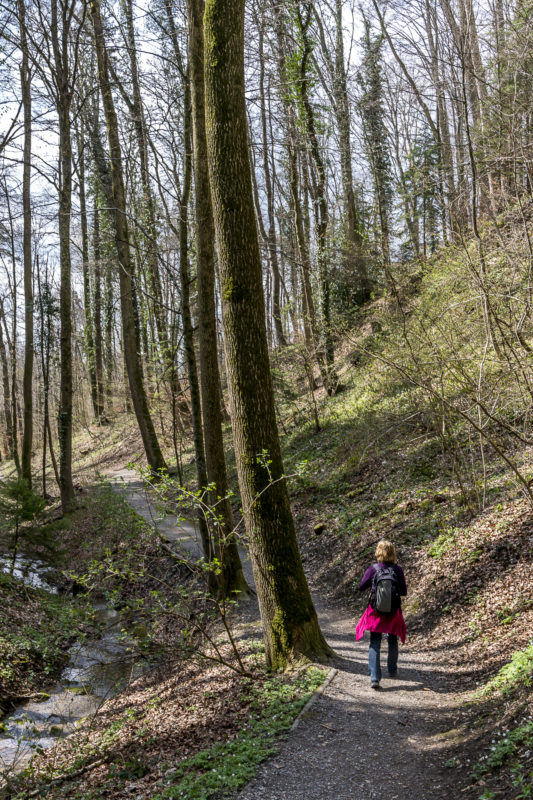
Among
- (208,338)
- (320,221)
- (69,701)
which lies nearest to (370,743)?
(69,701)

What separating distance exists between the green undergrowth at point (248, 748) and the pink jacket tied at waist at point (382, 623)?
0.67m

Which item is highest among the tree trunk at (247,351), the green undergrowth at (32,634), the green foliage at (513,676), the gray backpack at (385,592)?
the tree trunk at (247,351)

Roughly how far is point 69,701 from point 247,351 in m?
5.70

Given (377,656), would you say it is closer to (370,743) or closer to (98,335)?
(370,743)

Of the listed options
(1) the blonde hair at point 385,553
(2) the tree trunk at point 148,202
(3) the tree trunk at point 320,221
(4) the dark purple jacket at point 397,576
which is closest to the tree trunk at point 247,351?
(4) the dark purple jacket at point 397,576

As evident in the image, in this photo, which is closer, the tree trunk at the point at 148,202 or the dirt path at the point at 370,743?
the dirt path at the point at 370,743

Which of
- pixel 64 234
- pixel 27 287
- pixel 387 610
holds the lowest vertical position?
pixel 387 610

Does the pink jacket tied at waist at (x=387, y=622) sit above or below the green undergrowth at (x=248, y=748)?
above

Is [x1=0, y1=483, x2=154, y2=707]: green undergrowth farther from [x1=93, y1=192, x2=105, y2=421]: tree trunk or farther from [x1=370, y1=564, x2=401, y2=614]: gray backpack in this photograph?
[x1=93, y1=192, x2=105, y2=421]: tree trunk

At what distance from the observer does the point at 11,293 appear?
97.1ft

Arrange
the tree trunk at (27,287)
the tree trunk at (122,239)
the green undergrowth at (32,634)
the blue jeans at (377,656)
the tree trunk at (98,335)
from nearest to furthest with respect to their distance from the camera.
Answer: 1. the blue jeans at (377,656)
2. the green undergrowth at (32,634)
3. the tree trunk at (122,239)
4. the tree trunk at (27,287)
5. the tree trunk at (98,335)

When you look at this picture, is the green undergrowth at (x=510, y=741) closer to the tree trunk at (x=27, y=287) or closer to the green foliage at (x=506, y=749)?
the green foliage at (x=506, y=749)

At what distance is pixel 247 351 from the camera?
5.96m

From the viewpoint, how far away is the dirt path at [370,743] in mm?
4012
